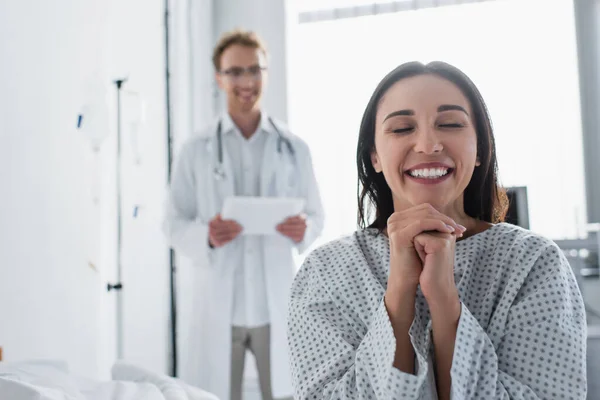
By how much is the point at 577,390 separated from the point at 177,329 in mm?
2509

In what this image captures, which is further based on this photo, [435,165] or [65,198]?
[65,198]

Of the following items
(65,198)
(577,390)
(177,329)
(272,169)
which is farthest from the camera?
(177,329)

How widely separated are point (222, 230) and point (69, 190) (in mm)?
576

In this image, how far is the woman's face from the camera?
89cm

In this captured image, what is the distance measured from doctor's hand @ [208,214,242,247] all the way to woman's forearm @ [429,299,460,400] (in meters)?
1.28

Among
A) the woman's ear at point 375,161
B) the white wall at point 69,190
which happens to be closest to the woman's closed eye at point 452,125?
the woman's ear at point 375,161

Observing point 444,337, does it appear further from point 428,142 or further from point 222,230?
point 222,230

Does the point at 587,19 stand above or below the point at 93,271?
above

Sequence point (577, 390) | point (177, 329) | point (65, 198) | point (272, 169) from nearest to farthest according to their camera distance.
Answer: point (577, 390)
point (65, 198)
point (272, 169)
point (177, 329)

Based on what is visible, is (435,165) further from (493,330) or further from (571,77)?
(571,77)

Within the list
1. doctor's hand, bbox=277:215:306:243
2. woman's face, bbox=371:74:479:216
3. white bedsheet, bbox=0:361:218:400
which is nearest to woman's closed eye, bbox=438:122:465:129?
woman's face, bbox=371:74:479:216

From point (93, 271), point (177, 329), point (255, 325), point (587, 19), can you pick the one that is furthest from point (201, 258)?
point (587, 19)

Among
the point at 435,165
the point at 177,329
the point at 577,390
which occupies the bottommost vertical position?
the point at 177,329

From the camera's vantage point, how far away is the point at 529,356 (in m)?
0.80
